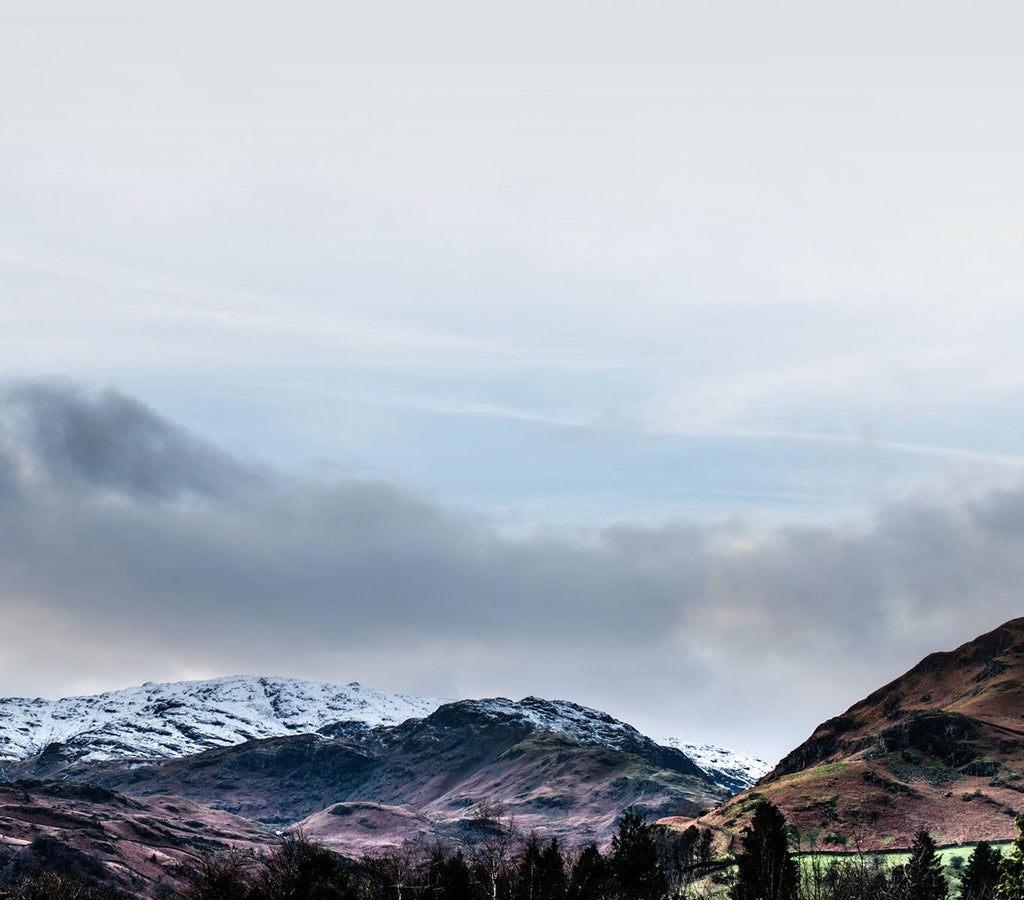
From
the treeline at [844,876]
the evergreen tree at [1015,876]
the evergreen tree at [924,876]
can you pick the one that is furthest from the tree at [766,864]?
the evergreen tree at [1015,876]

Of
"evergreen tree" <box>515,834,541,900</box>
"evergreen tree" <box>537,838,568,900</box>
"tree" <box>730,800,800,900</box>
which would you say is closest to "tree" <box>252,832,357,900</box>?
"evergreen tree" <box>515,834,541,900</box>

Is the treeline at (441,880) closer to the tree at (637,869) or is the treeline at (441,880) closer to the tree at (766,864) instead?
the tree at (637,869)

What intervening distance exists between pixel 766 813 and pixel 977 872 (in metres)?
25.5

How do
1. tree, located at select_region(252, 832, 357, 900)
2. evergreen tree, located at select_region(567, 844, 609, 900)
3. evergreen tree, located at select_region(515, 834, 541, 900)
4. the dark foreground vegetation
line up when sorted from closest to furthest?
tree, located at select_region(252, 832, 357, 900) → the dark foreground vegetation → evergreen tree, located at select_region(515, 834, 541, 900) → evergreen tree, located at select_region(567, 844, 609, 900)

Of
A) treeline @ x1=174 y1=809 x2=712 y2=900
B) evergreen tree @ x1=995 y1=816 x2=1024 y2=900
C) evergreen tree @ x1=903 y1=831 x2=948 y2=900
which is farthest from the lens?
evergreen tree @ x1=903 y1=831 x2=948 y2=900

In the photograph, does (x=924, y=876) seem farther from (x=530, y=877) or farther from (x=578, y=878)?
(x=530, y=877)

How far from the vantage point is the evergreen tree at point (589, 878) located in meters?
109

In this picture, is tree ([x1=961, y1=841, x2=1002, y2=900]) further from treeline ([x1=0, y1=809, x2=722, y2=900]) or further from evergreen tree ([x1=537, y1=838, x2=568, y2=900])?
evergreen tree ([x1=537, y1=838, x2=568, y2=900])

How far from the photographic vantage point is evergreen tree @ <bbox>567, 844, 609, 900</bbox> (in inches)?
4296

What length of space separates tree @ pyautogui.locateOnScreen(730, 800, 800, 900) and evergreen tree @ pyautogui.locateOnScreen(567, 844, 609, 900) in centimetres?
1183

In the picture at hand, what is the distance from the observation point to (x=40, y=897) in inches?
3957

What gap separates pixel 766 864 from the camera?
99.2 metres

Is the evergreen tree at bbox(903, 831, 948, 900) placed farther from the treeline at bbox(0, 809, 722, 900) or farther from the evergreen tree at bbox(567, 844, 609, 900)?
the evergreen tree at bbox(567, 844, 609, 900)

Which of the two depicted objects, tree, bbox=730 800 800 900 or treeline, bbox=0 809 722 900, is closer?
treeline, bbox=0 809 722 900
